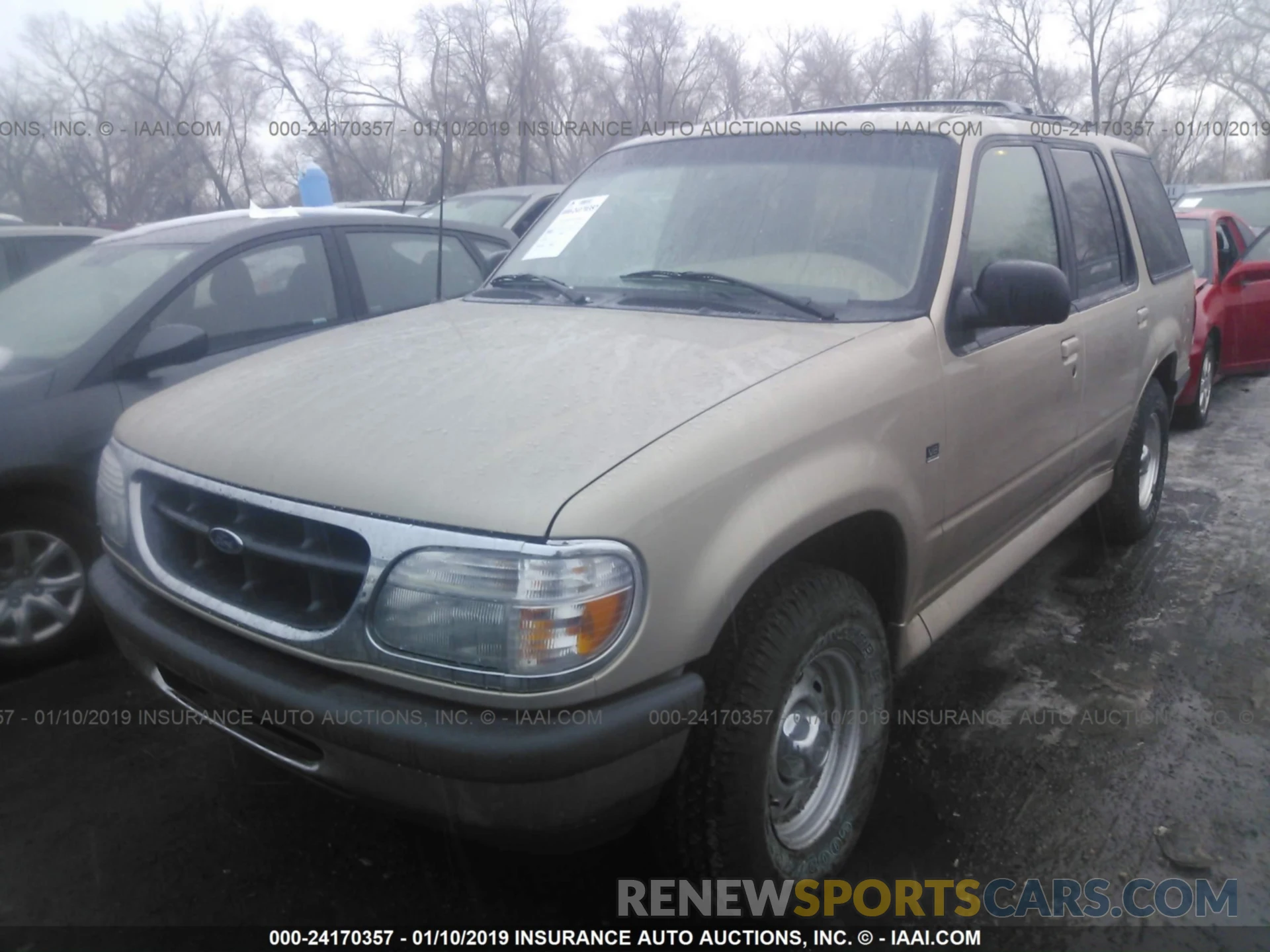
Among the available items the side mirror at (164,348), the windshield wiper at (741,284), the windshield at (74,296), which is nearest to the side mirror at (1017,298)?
the windshield wiper at (741,284)

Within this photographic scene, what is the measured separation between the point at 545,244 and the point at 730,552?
1.86 m

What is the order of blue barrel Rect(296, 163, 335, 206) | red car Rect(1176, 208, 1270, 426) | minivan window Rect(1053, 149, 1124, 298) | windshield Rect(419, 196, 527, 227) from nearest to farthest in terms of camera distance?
minivan window Rect(1053, 149, 1124, 298) → red car Rect(1176, 208, 1270, 426) → blue barrel Rect(296, 163, 335, 206) → windshield Rect(419, 196, 527, 227)

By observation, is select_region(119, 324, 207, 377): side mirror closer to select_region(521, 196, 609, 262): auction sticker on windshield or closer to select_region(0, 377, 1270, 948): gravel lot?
select_region(0, 377, 1270, 948): gravel lot

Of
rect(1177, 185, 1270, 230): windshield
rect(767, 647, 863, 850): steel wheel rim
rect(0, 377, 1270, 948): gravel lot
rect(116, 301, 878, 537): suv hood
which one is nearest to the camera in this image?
rect(116, 301, 878, 537): suv hood

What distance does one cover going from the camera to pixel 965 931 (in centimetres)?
235

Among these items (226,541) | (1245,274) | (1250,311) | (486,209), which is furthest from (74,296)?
(1250,311)

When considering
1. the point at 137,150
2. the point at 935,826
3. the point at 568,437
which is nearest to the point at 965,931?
the point at 935,826

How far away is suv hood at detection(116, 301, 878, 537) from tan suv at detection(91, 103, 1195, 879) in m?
0.01

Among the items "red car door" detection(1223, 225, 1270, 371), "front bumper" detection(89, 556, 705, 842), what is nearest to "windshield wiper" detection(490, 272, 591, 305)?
"front bumper" detection(89, 556, 705, 842)

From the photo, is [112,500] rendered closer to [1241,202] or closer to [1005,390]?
[1005,390]

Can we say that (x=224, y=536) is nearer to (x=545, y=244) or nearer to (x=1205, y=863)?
(x=545, y=244)

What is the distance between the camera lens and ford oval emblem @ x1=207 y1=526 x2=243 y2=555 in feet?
6.79

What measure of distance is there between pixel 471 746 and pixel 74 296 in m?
3.34

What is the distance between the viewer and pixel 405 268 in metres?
4.82
